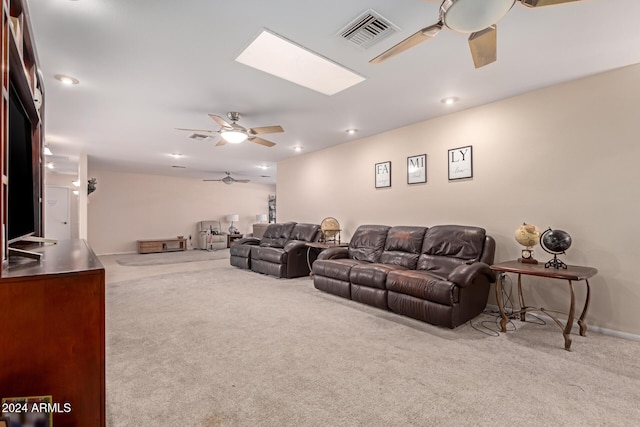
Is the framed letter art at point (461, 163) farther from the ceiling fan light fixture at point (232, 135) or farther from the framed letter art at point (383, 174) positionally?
the ceiling fan light fixture at point (232, 135)

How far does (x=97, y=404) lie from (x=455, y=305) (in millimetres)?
2836

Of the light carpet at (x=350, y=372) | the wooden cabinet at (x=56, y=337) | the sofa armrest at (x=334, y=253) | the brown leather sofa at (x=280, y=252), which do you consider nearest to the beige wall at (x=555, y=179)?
the light carpet at (x=350, y=372)

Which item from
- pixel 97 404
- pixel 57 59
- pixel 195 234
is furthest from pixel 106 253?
pixel 97 404

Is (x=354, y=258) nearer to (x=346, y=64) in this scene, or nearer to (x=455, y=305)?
(x=455, y=305)

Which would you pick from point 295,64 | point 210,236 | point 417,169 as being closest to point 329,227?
point 417,169

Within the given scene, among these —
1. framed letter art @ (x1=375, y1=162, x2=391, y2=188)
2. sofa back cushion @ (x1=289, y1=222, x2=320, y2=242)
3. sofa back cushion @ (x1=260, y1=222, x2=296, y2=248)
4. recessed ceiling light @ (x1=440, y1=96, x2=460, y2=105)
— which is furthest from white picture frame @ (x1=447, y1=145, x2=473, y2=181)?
sofa back cushion @ (x1=260, y1=222, x2=296, y2=248)

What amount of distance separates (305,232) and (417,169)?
2.53 m

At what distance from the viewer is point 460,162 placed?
13.5ft

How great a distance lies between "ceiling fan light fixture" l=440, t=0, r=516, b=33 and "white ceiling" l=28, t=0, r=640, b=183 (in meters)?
0.40

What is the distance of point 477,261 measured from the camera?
3.53 metres

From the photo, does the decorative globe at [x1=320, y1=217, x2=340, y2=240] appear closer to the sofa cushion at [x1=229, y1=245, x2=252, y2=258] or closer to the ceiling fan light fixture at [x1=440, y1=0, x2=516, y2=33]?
the sofa cushion at [x1=229, y1=245, x2=252, y2=258]

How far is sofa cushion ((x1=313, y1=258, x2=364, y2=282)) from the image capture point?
4098 mm

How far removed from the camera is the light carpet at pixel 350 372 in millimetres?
1758

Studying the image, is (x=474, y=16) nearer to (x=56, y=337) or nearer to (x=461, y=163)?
(x=56, y=337)
